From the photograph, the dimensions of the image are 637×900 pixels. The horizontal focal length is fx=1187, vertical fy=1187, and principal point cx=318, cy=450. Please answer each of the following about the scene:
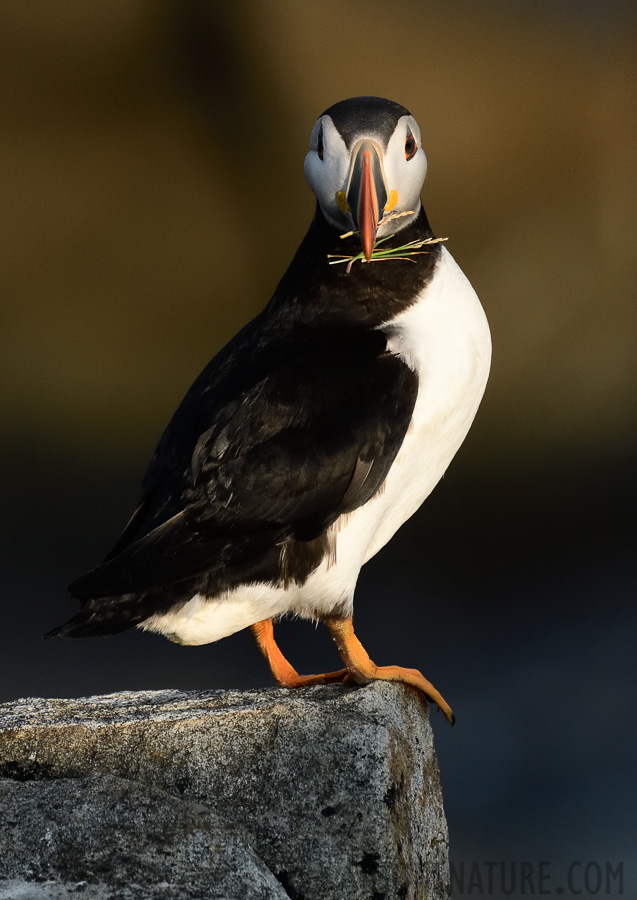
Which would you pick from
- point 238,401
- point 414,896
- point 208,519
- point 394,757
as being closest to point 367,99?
point 238,401

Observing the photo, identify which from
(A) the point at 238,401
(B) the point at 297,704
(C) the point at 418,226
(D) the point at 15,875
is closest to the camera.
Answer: (D) the point at 15,875

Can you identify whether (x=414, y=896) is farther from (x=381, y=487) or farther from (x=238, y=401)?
(x=238, y=401)

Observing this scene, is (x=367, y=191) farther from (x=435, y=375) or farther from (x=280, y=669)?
(x=280, y=669)

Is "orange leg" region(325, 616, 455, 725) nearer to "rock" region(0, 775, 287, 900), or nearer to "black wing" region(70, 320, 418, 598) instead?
"black wing" region(70, 320, 418, 598)

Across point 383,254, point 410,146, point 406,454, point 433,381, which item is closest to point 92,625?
point 406,454

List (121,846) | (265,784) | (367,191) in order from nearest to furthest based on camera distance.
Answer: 1. (121,846)
2. (265,784)
3. (367,191)

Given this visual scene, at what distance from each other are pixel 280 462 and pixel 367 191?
634mm

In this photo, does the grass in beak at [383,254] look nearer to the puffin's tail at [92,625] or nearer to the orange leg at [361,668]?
the orange leg at [361,668]

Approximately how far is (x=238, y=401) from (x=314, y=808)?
0.94m

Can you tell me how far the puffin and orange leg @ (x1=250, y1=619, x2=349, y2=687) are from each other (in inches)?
0.6

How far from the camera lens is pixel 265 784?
7.98ft

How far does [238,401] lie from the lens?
2.77 metres

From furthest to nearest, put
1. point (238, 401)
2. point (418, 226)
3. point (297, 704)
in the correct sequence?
1. point (418, 226)
2. point (238, 401)
3. point (297, 704)

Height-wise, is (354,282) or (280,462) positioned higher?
(354,282)
